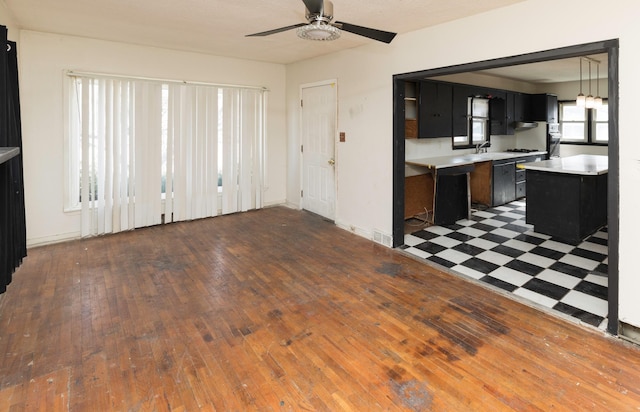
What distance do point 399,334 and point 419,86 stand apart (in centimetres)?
400

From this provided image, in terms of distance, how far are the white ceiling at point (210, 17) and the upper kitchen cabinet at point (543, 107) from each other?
510cm

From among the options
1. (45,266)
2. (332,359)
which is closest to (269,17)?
(332,359)

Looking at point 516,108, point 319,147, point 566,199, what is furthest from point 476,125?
point 319,147

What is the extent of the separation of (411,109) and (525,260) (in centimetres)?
274

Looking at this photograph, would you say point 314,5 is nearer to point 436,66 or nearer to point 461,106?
point 436,66

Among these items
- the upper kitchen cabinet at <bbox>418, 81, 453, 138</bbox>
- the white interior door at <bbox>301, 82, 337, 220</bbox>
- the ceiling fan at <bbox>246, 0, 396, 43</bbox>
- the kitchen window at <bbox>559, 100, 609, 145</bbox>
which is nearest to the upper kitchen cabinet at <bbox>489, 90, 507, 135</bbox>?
the upper kitchen cabinet at <bbox>418, 81, 453, 138</bbox>

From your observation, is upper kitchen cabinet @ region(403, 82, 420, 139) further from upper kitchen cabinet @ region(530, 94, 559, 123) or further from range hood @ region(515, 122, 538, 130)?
upper kitchen cabinet @ region(530, 94, 559, 123)

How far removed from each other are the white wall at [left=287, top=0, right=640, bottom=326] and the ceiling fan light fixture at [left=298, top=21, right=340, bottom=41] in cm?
153

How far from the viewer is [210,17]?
364cm

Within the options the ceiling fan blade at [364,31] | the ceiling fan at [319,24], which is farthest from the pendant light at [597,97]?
the ceiling fan at [319,24]

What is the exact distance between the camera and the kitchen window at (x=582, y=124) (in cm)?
782

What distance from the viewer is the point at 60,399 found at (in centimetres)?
189

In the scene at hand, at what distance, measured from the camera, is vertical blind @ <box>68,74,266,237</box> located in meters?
4.68

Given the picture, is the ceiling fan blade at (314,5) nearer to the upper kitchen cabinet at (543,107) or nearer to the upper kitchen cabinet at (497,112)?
the upper kitchen cabinet at (497,112)
